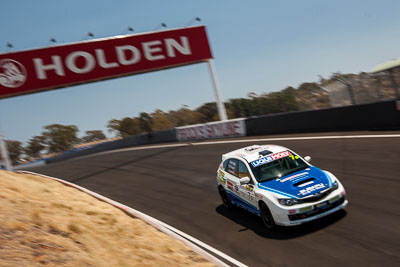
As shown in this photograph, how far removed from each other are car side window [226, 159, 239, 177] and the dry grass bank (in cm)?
235

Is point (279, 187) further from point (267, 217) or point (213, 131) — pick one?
point (213, 131)

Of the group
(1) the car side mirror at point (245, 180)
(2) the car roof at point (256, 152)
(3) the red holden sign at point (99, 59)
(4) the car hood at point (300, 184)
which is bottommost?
(4) the car hood at point (300, 184)

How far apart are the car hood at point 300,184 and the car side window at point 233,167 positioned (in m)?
1.36

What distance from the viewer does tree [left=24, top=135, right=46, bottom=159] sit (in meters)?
90.9

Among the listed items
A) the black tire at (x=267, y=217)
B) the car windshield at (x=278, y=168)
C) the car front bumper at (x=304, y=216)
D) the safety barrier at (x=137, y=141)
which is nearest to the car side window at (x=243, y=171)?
the car windshield at (x=278, y=168)

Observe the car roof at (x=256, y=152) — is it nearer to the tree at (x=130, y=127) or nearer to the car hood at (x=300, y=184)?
the car hood at (x=300, y=184)

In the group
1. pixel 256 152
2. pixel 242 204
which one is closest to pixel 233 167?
pixel 256 152

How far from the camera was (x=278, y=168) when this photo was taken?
895cm

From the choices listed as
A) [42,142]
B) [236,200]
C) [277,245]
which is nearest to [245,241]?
[277,245]

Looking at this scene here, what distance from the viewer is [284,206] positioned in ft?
25.5

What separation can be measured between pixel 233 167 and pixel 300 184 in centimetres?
237

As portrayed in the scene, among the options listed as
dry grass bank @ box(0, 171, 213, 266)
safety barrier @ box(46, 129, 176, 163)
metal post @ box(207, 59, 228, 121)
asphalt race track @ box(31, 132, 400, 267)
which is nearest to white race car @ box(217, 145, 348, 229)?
asphalt race track @ box(31, 132, 400, 267)

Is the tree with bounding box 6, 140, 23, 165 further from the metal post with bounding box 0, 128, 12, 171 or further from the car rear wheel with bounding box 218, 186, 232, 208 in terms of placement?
the car rear wheel with bounding box 218, 186, 232, 208

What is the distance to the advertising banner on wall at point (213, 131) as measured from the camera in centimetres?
2530
